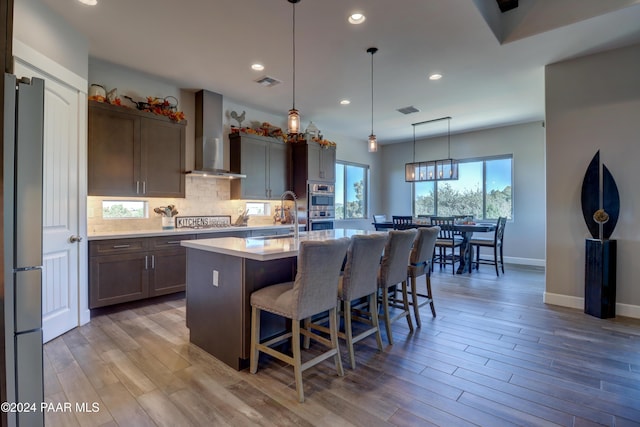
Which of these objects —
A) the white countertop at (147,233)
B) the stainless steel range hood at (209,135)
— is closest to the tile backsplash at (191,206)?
the white countertop at (147,233)

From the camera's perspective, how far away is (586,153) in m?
3.74

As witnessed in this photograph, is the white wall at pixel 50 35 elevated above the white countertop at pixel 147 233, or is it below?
above

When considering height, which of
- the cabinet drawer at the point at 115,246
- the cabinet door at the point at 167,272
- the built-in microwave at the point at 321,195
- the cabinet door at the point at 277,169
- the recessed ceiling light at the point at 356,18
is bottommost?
the cabinet door at the point at 167,272

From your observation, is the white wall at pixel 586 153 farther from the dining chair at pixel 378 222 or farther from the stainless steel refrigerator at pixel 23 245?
the stainless steel refrigerator at pixel 23 245

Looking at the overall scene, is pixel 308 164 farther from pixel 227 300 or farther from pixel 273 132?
pixel 227 300

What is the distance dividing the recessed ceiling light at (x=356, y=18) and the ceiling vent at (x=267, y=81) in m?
1.61

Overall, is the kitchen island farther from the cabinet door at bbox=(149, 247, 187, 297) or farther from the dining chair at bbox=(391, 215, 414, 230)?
the dining chair at bbox=(391, 215, 414, 230)

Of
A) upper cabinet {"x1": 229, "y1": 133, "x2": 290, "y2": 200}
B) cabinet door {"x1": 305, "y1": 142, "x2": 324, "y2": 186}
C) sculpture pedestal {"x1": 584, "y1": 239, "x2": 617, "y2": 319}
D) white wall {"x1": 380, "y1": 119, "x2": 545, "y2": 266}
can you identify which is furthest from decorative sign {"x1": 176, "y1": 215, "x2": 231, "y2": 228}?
white wall {"x1": 380, "y1": 119, "x2": 545, "y2": 266}

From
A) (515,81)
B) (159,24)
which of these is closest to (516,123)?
(515,81)

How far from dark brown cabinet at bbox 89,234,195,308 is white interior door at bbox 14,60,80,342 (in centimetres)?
24

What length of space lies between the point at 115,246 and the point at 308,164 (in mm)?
3325

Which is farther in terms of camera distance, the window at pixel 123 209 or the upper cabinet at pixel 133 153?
the window at pixel 123 209

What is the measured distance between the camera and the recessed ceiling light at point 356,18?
291cm

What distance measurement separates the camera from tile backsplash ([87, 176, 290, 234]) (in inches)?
156
